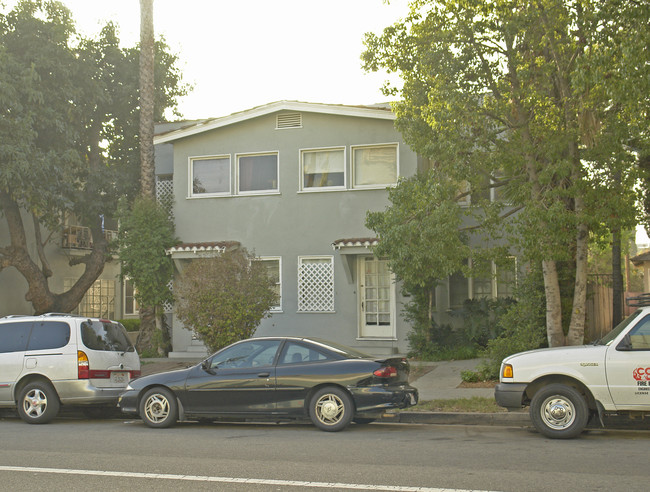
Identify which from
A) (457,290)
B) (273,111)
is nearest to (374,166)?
(273,111)

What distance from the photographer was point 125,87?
23.8 metres

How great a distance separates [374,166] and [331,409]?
33.4ft

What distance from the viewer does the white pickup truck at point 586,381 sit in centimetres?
923

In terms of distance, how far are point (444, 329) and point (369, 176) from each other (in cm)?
431

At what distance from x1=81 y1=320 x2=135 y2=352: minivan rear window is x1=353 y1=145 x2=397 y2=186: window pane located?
335 inches

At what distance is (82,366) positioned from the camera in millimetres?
11914

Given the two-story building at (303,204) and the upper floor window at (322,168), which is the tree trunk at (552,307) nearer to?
the two-story building at (303,204)

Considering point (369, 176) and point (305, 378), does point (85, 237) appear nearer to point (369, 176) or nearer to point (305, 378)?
point (369, 176)

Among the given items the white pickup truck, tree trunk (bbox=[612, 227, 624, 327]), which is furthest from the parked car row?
tree trunk (bbox=[612, 227, 624, 327])

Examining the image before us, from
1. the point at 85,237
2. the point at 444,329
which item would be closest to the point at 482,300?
Answer: the point at 444,329

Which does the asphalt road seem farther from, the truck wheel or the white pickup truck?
the white pickup truck

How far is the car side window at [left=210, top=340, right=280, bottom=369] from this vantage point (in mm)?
10930

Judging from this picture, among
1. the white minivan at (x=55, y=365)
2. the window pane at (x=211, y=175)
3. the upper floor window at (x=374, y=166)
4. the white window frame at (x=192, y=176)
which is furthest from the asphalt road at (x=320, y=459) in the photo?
the window pane at (x=211, y=175)

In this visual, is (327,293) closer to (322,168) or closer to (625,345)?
(322,168)
